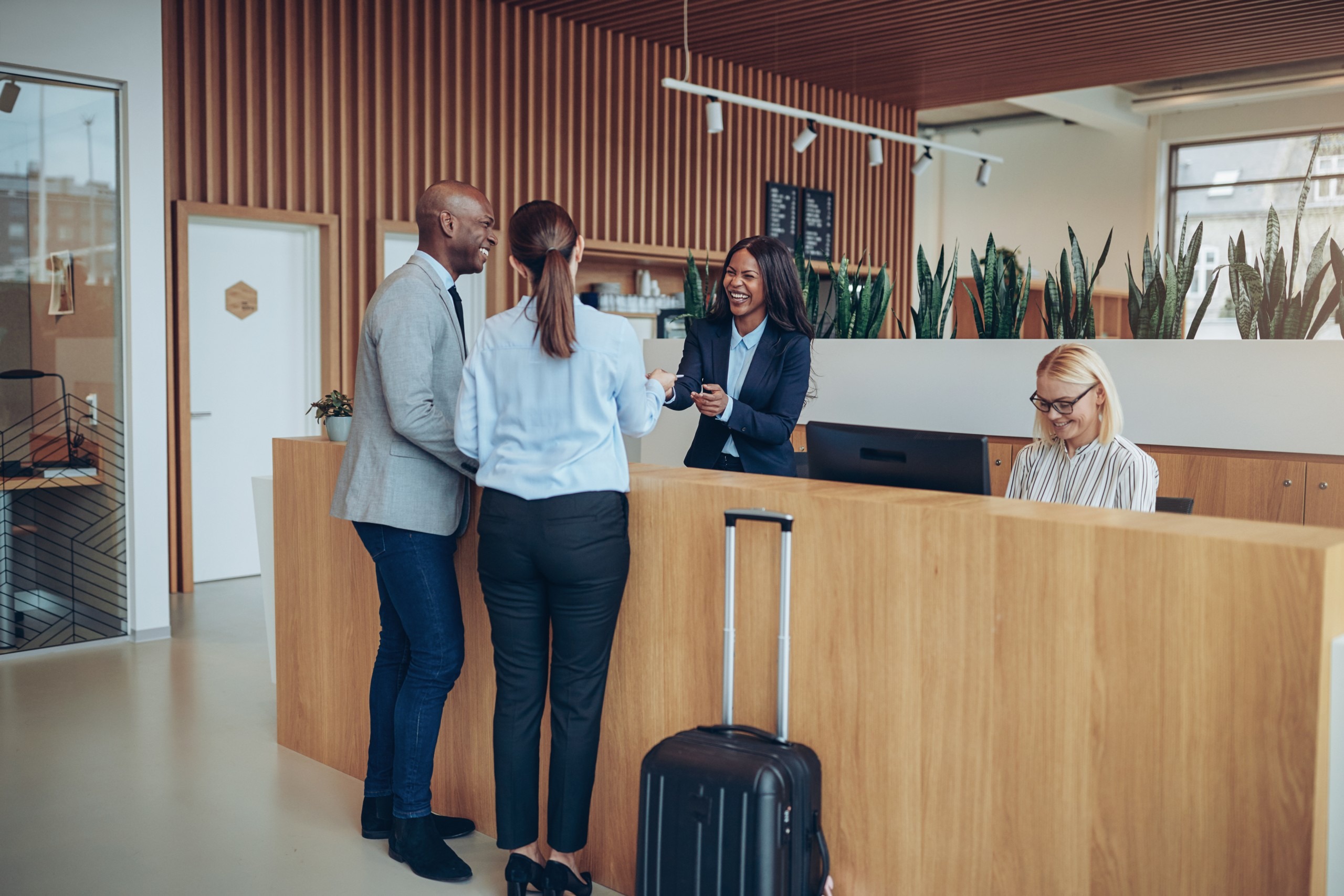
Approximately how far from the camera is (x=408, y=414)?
2326 millimetres

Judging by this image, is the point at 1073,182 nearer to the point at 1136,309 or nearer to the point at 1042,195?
the point at 1042,195

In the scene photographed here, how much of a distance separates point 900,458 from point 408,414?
1.04 m

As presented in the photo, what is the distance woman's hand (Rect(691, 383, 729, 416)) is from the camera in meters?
2.67

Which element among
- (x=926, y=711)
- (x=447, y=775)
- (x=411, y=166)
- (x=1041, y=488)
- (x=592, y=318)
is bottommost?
(x=447, y=775)

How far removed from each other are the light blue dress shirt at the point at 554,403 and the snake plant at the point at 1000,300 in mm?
2283

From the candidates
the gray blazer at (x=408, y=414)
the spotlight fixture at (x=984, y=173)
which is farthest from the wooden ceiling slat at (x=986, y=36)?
the gray blazer at (x=408, y=414)

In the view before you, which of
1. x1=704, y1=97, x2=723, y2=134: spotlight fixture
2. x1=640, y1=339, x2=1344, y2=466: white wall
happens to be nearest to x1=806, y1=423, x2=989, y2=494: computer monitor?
x1=640, y1=339, x2=1344, y2=466: white wall

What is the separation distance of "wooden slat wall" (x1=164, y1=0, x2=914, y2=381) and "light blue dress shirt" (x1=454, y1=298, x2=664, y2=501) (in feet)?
13.2

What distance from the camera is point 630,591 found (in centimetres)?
233

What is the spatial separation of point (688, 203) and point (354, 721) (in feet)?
18.0

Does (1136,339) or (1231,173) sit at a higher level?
(1231,173)

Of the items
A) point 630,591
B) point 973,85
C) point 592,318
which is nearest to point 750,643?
point 630,591

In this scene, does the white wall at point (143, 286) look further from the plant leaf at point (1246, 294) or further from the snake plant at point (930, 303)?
the plant leaf at point (1246, 294)

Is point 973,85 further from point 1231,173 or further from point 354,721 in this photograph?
point 354,721
